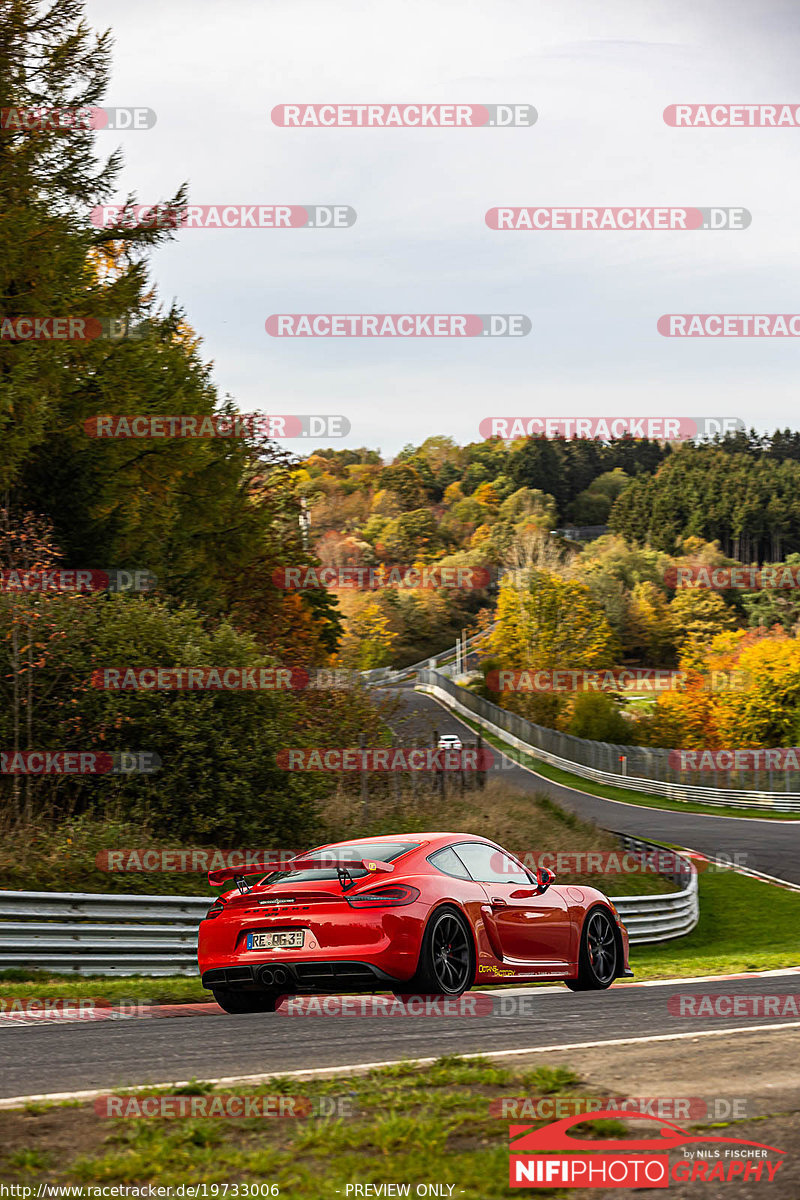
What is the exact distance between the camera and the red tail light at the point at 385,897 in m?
8.12

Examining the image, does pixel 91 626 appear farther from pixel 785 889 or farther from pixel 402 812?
pixel 785 889

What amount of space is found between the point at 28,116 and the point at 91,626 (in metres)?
11.7

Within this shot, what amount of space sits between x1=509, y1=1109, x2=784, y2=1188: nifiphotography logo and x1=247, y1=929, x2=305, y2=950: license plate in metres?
3.84

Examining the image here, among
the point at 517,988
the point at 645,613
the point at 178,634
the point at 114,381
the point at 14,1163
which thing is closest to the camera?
the point at 14,1163

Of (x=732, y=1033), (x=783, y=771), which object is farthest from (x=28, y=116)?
(x=783, y=771)

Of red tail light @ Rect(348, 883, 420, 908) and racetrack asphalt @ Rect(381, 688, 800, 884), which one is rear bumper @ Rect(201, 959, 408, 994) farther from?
racetrack asphalt @ Rect(381, 688, 800, 884)

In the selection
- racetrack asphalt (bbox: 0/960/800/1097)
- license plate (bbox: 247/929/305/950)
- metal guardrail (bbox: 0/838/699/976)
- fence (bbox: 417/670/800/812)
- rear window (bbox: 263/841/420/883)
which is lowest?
fence (bbox: 417/670/800/812)

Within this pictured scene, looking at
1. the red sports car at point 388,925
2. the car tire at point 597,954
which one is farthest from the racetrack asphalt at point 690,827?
the red sports car at point 388,925

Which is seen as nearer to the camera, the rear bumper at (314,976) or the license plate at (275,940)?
the rear bumper at (314,976)

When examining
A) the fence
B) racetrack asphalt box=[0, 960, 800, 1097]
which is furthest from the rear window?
the fence

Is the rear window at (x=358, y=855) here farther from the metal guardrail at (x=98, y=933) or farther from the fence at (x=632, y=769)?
the fence at (x=632, y=769)

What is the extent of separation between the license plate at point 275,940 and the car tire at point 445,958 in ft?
2.63

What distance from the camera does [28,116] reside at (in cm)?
2478

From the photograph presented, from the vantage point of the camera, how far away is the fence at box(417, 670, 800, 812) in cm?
5141
